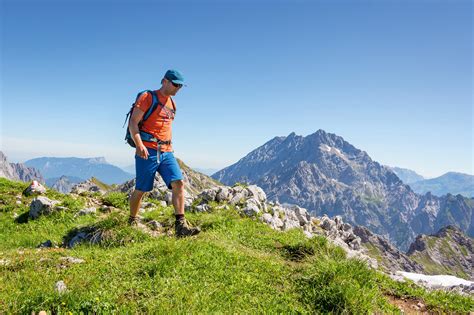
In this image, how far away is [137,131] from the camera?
9891 mm

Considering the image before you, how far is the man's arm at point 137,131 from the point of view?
966 centimetres

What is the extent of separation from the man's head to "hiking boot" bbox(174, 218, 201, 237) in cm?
409

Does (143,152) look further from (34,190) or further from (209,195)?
(34,190)

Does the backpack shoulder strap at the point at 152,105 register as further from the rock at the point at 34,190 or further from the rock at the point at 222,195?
the rock at the point at 34,190

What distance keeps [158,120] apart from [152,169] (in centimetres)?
151

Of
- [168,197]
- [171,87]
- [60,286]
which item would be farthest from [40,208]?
[60,286]

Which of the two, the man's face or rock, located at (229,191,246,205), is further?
rock, located at (229,191,246,205)

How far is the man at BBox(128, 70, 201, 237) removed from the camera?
10031 millimetres

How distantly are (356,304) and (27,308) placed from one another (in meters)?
5.37

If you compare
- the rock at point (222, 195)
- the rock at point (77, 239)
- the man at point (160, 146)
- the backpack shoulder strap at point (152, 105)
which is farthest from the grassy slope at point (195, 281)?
the rock at point (222, 195)

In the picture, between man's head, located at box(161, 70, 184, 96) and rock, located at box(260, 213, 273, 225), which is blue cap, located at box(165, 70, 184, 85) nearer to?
man's head, located at box(161, 70, 184, 96)

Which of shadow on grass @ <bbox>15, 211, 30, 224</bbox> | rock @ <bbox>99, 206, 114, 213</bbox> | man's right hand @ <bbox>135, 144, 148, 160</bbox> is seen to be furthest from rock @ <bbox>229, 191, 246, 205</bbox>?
shadow on grass @ <bbox>15, 211, 30, 224</bbox>

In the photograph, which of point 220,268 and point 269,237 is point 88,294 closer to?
point 220,268

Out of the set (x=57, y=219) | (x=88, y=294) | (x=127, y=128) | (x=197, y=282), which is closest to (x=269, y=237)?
(x=197, y=282)
